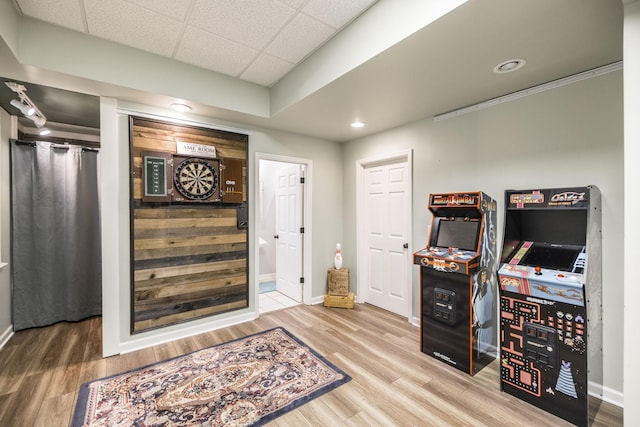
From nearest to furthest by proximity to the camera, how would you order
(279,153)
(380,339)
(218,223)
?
(380,339) < (218,223) < (279,153)

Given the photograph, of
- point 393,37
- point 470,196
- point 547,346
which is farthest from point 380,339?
point 393,37

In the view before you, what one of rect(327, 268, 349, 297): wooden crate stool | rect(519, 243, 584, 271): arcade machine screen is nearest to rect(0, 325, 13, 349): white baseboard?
rect(327, 268, 349, 297): wooden crate stool

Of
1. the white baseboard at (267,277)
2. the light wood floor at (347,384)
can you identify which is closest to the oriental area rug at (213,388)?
the light wood floor at (347,384)

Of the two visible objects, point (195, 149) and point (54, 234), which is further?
point (54, 234)

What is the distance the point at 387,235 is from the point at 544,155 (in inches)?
78.4

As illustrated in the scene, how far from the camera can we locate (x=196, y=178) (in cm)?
321

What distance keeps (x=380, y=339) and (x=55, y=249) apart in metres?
4.05

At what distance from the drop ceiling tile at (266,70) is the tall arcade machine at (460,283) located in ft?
6.51

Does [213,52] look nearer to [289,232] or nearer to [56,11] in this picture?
[56,11]

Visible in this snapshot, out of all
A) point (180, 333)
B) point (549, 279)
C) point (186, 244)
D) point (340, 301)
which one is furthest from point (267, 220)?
point (549, 279)

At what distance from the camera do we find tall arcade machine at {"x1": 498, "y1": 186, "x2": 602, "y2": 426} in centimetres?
190

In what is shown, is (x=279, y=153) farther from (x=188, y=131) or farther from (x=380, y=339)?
(x=380, y=339)

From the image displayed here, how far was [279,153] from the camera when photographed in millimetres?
3922

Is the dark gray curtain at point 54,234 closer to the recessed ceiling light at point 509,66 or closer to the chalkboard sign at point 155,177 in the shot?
the chalkboard sign at point 155,177
